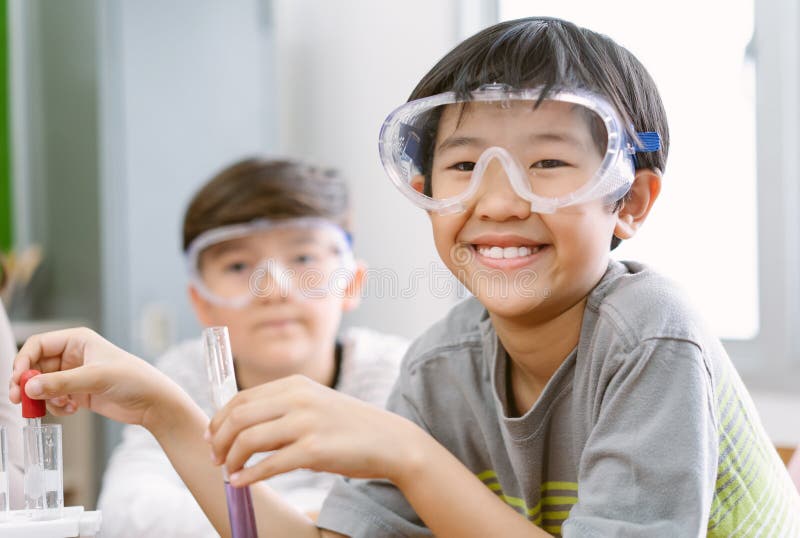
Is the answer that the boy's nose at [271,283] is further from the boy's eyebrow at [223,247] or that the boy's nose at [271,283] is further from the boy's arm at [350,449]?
the boy's arm at [350,449]

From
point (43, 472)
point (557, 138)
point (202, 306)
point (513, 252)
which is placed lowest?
point (202, 306)

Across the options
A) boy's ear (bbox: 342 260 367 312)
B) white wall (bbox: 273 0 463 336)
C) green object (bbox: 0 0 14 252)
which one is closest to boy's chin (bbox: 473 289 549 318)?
boy's ear (bbox: 342 260 367 312)

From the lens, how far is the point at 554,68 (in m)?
0.86

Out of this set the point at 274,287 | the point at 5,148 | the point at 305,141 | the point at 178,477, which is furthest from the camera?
the point at 5,148

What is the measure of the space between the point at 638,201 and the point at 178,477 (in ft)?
2.68

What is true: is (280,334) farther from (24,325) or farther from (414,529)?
(24,325)

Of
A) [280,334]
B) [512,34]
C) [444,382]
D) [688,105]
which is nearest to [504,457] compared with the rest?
[444,382]

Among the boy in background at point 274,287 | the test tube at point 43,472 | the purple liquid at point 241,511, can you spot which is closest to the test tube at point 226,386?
the purple liquid at point 241,511

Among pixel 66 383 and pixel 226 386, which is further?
pixel 66 383

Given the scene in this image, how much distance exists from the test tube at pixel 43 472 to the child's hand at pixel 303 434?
13 centimetres

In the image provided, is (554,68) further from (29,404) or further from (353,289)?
(353,289)

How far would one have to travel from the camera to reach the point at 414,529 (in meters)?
0.97

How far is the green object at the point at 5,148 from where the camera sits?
2711 millimetres

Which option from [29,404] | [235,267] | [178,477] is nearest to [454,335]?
[29,404]
